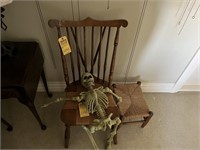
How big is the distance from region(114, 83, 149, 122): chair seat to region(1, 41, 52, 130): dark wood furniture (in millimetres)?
620

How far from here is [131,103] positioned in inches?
54.2

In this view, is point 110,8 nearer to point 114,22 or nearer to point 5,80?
point 114,22

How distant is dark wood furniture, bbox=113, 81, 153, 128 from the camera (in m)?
1.32

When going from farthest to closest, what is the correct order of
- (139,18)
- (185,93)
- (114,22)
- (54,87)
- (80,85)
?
(185,93) → (54,87) → (80,85) → (139,18) → (114,22)

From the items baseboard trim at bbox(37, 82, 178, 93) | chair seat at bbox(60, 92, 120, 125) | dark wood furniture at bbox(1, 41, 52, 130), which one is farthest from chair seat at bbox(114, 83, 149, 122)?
dark wood furniture at bbox(1, 41, 52, 130)

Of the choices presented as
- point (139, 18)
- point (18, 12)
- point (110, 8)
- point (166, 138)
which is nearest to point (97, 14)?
point (110, 8)

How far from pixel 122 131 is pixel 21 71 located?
92cm

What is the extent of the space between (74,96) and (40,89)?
1.98 ft

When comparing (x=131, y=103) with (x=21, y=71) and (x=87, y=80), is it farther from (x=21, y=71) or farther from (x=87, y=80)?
(x=21, y=71)

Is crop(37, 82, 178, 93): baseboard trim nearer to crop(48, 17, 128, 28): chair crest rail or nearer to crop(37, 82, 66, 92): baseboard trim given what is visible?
crop(37, 82, 66, 92): baseboard trim

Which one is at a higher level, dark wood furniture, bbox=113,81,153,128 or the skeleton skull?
the skeleton skull

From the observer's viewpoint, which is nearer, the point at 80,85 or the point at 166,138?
the point at 80,85

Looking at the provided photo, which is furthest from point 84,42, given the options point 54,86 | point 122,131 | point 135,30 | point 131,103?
point 122,131

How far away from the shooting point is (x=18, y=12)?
42.0 inches
